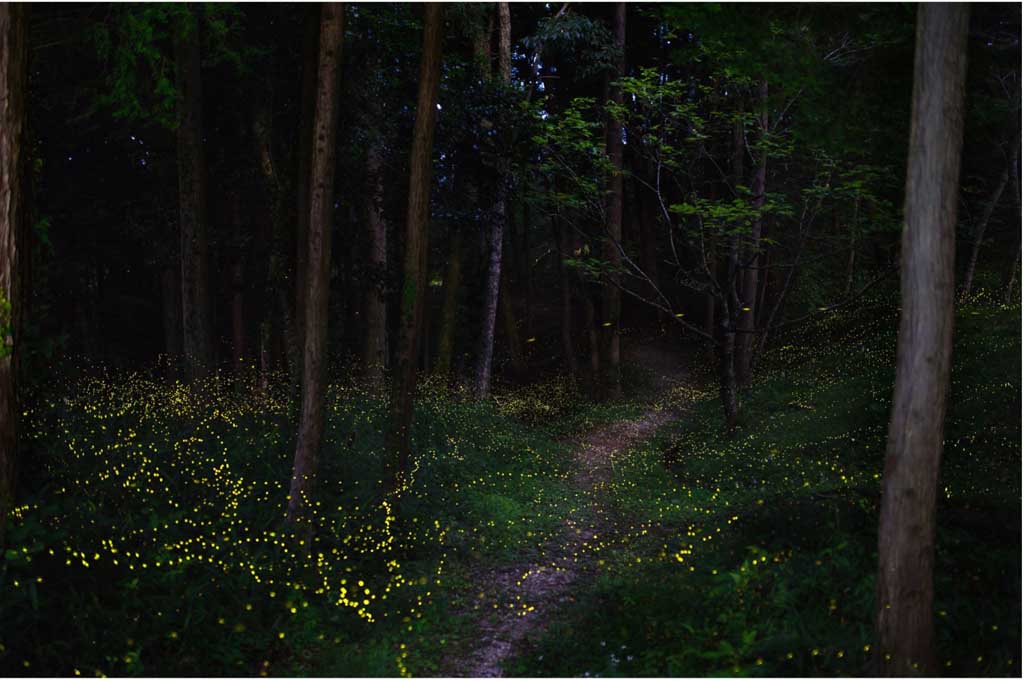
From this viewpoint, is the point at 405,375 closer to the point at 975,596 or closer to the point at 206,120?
the point at 975,596

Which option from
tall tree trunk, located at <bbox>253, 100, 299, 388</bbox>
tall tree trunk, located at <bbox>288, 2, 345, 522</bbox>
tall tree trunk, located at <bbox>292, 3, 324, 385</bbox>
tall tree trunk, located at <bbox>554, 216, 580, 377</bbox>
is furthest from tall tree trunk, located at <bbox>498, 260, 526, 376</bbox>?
tall tree trunk, located at <bbox>288, 2, 345, 522</bbox>

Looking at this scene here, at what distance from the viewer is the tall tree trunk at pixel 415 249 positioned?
10078 millimetres

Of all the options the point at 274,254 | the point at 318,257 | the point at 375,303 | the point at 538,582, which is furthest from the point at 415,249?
the point at 375,303

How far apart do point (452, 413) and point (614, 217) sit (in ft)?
26.5

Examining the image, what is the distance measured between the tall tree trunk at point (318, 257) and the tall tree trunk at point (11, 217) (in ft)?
9.40

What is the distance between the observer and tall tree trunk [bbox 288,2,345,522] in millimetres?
8523

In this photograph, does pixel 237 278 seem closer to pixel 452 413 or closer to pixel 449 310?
pixel 449 310

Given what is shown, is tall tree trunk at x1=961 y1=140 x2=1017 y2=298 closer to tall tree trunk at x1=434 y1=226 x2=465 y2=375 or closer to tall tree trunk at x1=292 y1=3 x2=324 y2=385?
Result: tall tree trunk at x1=434 y1=226 x2=465 y2=375

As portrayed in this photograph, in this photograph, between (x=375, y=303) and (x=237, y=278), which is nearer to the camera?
(x=375, y=303)

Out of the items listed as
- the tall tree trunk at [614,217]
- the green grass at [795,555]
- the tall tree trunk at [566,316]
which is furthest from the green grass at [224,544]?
the tall tree trunk at [566,316]

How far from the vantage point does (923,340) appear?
548 centimetres

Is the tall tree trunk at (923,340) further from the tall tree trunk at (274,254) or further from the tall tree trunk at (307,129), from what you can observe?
the tall tree trunk at (274,254)

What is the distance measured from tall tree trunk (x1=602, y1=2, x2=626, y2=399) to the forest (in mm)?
173

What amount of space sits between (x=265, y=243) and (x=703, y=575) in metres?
13.4
